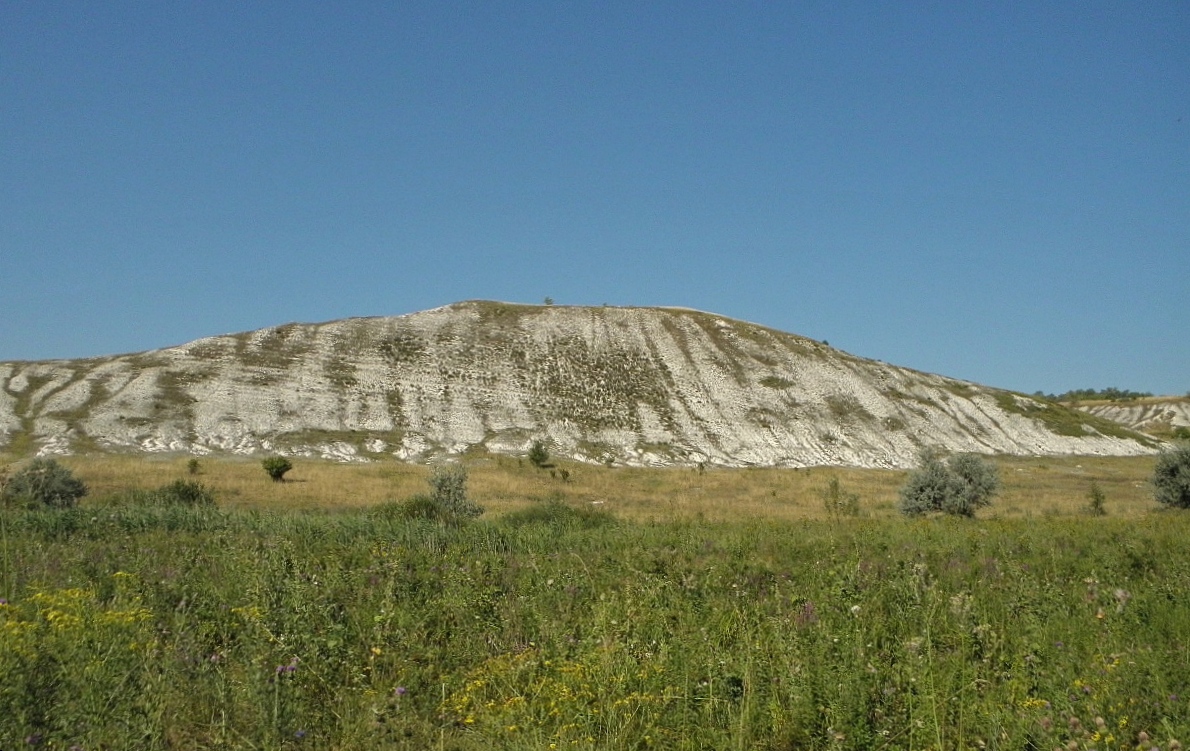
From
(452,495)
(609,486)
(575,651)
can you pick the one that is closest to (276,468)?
(452,495)

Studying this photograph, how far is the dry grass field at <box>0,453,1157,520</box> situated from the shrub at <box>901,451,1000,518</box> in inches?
40.1

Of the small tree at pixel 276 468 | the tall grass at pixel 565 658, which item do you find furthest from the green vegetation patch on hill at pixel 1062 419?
the tall grass at pixel 565 658

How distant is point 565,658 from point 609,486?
119 feet

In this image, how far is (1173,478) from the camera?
28.2 meters

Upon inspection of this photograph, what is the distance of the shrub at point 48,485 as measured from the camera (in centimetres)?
2327

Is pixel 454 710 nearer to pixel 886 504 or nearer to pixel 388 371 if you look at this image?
pixel 886 504

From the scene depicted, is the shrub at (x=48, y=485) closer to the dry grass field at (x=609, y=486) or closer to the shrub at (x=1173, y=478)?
the dry grass field at (x=609, y=486)

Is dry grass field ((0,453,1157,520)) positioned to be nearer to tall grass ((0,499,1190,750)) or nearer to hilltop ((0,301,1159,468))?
hilltop ((0,301,1159,468))

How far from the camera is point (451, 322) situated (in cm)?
8269

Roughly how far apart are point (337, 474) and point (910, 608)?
3593 centimetres

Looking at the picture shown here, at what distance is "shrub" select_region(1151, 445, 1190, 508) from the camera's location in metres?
27.6

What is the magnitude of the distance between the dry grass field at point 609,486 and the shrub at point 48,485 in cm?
327

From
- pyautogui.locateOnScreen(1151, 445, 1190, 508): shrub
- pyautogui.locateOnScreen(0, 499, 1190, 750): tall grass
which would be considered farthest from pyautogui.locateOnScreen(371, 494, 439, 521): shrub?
pyautogui.locateOnScreen(1151, 445, 1190, 508): shrub

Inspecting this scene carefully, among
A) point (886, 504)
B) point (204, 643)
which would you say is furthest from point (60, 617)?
point (886, 504)
